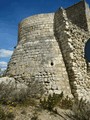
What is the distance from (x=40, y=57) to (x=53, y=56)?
0.71 m

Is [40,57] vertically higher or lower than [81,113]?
higher

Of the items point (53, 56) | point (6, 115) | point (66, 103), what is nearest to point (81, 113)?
point (66, 103)

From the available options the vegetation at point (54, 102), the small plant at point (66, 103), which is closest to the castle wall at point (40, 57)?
the small plant at point (66, 103)

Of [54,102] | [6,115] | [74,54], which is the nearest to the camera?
[6,115]

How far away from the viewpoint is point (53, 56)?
1002 cm

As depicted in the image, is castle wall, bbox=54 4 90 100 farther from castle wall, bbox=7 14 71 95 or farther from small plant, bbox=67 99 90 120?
small plant, bbox=67 99 90 120

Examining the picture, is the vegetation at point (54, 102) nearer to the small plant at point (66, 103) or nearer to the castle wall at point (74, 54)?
the small plant at point (66, 103)

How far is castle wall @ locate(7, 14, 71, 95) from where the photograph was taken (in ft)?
30.6

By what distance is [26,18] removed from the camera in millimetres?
12094

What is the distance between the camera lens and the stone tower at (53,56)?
9.31 m

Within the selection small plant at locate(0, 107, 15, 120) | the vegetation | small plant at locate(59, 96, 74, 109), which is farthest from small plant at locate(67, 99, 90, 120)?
small plant at locate(0, 107, 15, 120)

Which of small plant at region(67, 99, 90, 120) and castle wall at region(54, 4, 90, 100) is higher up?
castle wall at region(54, 4, 90, 100)

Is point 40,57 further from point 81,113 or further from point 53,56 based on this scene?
point 81,113

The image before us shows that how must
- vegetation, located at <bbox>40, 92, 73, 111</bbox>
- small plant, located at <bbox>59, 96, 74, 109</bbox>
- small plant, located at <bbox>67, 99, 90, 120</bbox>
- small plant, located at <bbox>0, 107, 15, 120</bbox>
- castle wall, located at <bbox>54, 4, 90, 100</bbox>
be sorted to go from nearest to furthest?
1. small plant, located at <bbox>0, 107, 15, 120</bbox>
2. small plant, located at <bbox>67, 99, 90, 120</bbox>
3. vegetation, located at <bbox>40, 92, 73, 111</bbox>
4. small plant, located at <bbox>59, 96, 74, 109</bbox>
5. castle wall, located at <bbox>54, 4, 90, 100</bbox>
